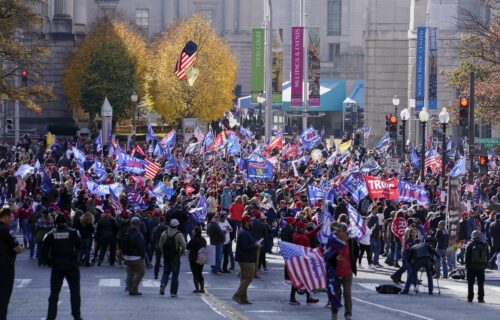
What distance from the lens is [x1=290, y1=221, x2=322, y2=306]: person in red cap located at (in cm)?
2664

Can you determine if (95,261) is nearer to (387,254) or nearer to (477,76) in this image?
(387,254)

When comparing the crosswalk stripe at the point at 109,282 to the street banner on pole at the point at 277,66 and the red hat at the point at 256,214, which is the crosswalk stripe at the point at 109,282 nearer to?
the red hat at the point at 256,214

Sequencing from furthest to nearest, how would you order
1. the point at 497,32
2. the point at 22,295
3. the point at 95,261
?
the point at 497,32 → the point at 95,261 → the point at 22,295

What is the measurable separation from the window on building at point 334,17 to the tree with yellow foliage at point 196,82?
33.3 metres

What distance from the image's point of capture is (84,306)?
85.0 ft

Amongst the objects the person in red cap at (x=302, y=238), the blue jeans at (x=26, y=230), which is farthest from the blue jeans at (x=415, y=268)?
the blue jeans at (x=26, y=230)

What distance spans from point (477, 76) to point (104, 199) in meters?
25.4

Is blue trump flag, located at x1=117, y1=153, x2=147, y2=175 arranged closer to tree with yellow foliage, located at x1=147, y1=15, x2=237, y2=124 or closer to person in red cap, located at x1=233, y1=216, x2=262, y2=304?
person in red cap, located at x1=233, y1=216, x2=262, y2=304

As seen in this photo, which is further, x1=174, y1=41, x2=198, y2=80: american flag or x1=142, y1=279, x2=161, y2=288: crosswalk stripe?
x1=174, y1=41, x2=198, y2=80: american flag

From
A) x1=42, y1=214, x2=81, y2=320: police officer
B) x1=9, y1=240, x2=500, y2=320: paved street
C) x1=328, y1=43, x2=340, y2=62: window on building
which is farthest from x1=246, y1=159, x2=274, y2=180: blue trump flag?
x1=328, y1=43, x2=340, y2=62: window on building

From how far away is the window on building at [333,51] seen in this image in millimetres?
125938

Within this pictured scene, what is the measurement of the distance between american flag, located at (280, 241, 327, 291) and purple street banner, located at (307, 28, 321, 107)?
181 feet

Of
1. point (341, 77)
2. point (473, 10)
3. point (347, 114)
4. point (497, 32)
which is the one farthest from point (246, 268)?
point (341, 77)

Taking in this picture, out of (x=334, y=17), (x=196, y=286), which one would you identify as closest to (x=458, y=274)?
(x=196, y=286)
